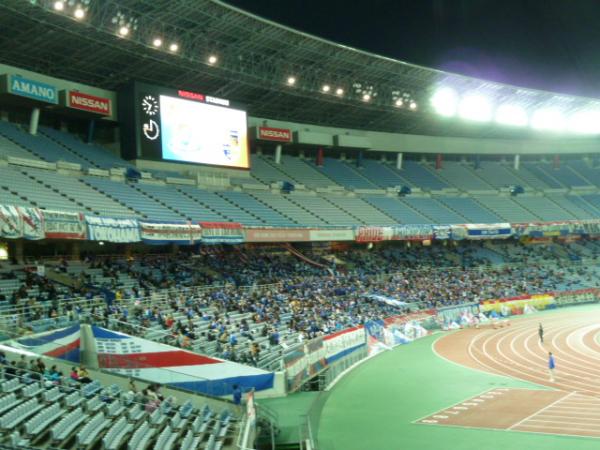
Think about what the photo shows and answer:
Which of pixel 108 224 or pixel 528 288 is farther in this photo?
pixel 528 288

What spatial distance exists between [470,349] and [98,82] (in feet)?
89.2

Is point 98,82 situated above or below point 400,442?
above

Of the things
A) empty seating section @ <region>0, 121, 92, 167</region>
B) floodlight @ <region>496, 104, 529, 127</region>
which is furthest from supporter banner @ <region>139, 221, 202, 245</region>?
floodlight @ <region>496, 104, 529, 127</region>

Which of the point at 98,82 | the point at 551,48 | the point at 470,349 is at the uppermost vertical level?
the point at 551,48

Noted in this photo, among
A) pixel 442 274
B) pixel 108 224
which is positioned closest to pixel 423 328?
pixel 442 274

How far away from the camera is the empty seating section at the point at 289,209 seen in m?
44.4

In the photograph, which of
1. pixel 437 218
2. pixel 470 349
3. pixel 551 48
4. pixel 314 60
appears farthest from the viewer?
pixel 437 218

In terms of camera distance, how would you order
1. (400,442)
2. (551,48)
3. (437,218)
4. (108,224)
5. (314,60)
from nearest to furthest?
(400,442) < (108,224) < (314,60) < (551,48) < (437,218)

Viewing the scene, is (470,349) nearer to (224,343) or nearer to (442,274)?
(224,343)

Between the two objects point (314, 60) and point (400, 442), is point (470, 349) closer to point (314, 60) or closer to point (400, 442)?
point (400, 442)

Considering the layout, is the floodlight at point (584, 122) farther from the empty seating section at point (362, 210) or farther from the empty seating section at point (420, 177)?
the empty seating section at point (362, 210)

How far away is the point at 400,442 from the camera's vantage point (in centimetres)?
1708

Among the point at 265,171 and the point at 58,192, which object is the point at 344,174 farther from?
the point at 58,192

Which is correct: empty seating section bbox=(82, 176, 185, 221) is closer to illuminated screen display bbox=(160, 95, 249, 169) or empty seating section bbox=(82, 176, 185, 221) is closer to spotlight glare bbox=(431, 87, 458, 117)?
illuminated screen display bbox=(160, 95, 249, 169)
